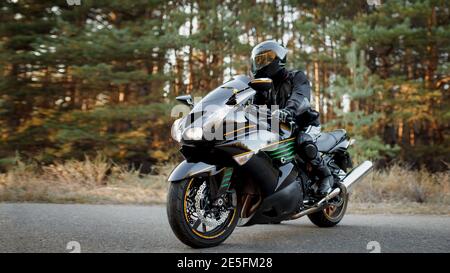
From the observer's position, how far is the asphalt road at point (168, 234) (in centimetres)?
466

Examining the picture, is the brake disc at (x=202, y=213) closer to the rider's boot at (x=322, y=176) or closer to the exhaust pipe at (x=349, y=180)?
the exhaust pipe at (x=349, y=180)

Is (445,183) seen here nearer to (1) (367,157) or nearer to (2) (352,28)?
(1) (367,157)

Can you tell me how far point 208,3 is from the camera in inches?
758

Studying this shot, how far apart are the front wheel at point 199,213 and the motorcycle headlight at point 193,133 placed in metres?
0.40

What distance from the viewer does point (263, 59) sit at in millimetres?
5379

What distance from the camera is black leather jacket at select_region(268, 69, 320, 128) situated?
5469mm

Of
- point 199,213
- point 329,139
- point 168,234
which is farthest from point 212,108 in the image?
point 329,139

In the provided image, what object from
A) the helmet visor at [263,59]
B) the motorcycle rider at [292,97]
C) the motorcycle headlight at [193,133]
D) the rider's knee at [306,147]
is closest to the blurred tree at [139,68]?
the motorcycle rider at [292,97]

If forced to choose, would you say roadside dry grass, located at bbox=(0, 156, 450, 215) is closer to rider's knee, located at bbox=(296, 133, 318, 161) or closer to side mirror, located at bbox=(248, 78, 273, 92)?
rider's knee, located at bbox=(296, 133, 318, 161)

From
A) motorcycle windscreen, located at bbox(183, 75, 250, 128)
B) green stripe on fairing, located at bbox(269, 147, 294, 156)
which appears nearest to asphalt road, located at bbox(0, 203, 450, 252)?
green stripe on fairing, located at bbox(269, 147, 294, 156)

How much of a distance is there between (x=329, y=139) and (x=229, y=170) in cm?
232

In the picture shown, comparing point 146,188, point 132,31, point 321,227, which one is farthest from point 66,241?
point 132,31

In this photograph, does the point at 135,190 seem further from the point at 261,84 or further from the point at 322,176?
the point at 261,84

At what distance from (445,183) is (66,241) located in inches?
400
